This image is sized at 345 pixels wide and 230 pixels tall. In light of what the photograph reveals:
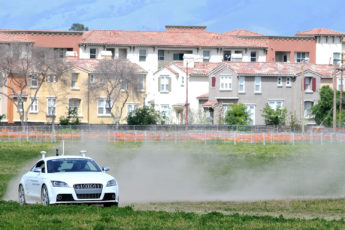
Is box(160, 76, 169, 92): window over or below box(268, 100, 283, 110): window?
over

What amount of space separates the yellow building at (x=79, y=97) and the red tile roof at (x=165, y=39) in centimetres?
1437

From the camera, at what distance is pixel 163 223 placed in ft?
55.9

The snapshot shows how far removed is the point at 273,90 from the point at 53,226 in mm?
73328

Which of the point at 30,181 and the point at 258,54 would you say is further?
the point at 258,54

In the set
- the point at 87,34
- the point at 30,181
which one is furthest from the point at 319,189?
the point at 87,34

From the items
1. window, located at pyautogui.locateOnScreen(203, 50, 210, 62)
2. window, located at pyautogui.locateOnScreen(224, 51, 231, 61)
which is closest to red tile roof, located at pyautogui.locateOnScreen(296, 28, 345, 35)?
window, located at pyautogui.locateOnScreen(224, 51, 231, 61)

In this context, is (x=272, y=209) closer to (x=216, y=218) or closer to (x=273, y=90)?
(x=216, y=218)

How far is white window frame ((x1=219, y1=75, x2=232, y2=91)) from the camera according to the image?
8738 cm

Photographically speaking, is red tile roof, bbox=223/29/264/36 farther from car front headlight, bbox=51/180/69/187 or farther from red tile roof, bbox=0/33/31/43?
car front headlight, bbox=51/180/69/187

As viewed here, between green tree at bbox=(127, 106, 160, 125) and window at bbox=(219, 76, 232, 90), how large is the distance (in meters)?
8.92

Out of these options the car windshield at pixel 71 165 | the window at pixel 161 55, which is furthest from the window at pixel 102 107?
the car windshield at pixel 71 165

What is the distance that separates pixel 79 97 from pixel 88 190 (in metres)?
68.8

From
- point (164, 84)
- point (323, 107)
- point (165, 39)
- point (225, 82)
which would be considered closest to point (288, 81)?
point (323, 107)

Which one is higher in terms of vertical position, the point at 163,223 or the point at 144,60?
the point at 144,60
